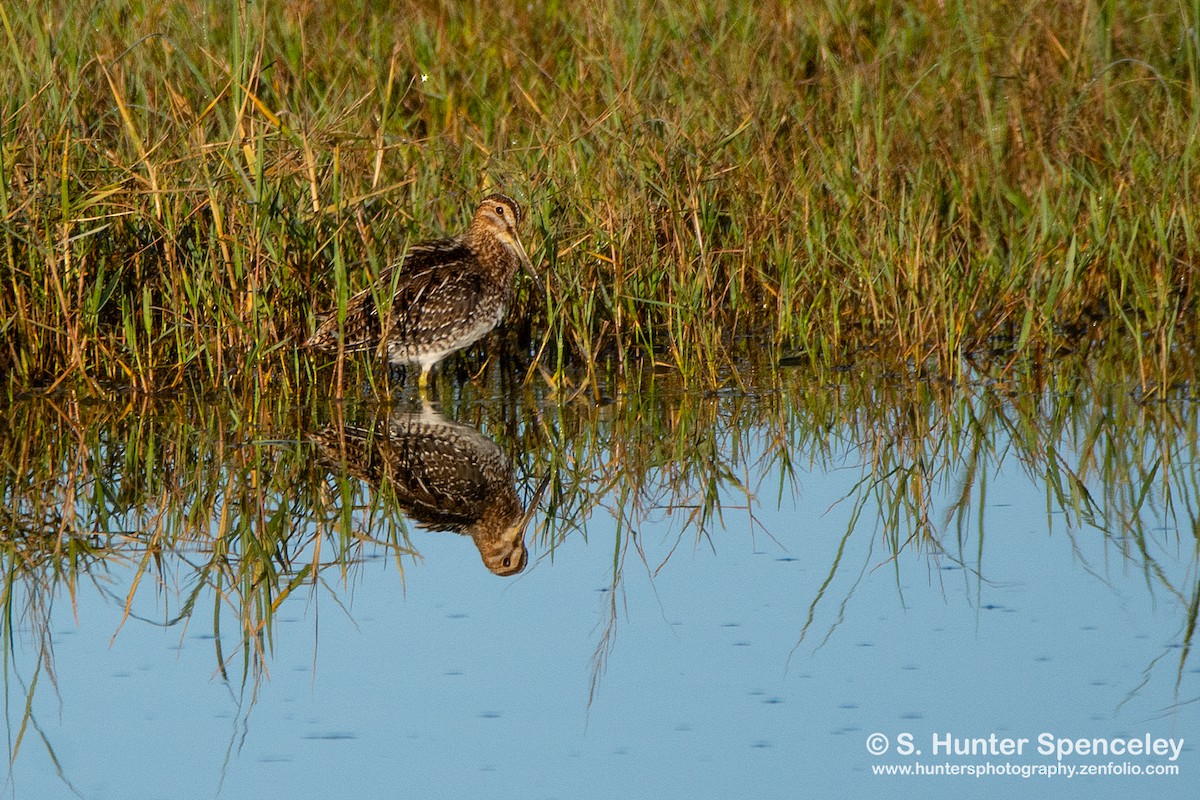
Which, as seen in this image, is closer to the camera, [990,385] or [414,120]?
[990,385]

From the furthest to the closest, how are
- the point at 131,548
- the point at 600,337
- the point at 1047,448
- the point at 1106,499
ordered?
the point at 600,337 < the point at 1047,448 < the point at 1106,499 < the point at 131,548

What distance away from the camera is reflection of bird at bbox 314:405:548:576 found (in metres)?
5.84

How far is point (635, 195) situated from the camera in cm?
803

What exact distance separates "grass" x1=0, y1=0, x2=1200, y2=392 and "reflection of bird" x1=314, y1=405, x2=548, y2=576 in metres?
0.60

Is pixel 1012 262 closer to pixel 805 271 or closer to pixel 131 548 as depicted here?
pixel 805 271

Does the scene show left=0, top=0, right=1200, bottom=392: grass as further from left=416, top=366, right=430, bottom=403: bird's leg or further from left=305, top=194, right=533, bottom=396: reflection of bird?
left=416, top=366, right=430, bottom=403: bird's leg

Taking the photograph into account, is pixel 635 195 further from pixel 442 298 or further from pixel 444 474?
pixel 444 474

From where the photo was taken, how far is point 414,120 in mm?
10148

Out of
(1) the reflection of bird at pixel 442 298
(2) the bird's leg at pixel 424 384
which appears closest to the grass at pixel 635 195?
(1) the reflection of bird at pixel 442 298

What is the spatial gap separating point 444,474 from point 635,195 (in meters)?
1.96

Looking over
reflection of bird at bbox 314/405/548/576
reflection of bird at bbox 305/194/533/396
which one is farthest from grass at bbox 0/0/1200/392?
reflection of bird at bbox 314/405/548/576

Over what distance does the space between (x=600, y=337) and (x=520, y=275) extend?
958 mm

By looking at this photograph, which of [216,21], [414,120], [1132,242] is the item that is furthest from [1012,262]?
[216,21]

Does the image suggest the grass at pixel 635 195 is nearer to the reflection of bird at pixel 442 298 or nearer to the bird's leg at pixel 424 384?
the reflection of bird at pixel 442 298
